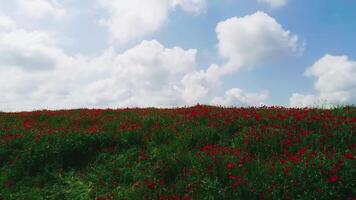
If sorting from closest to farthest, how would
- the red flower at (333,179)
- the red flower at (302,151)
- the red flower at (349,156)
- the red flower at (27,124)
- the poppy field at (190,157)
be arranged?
1. the red flower at (333,179)
2. the poppy field at (190,157)
3. the red flower at (349,156)
4. the red flower at (302,151)
5. the red flower at (27,124)

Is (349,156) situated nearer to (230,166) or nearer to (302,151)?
(302,151)

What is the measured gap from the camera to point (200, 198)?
31.9 ft

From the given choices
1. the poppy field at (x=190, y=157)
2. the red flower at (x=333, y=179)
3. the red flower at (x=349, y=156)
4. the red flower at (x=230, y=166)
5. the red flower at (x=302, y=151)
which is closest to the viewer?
the red flower at (x=333, y=179)

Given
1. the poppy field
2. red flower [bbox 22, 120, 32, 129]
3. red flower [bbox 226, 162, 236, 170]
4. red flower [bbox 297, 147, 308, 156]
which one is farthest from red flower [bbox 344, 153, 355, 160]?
red flower [bbox 22, 120, 32, 129]

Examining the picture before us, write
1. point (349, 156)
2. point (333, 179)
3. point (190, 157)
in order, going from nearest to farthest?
point (333, 179) < point (349, 156) < point (190, 157)

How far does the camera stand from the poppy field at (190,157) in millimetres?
9812

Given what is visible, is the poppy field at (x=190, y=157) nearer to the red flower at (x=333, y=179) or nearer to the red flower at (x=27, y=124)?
the red flower at (x=333, y=179)

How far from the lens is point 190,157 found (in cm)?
1148

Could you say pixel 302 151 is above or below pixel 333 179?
above

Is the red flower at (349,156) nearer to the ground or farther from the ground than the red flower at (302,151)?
nearer to the ground

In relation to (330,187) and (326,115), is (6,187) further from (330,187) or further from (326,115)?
(326,115)

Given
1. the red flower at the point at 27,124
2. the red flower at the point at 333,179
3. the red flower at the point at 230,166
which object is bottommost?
the red flower at the point at 333,179

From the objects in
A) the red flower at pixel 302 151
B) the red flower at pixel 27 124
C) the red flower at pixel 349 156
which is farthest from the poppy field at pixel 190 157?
the red flower at pixel 27 124

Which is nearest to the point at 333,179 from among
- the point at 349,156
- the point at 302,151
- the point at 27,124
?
the point at 349,156
